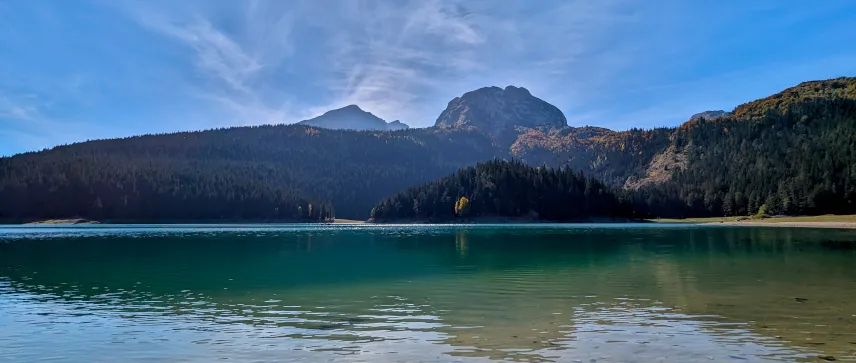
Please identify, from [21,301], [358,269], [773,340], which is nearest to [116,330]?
[21,301]

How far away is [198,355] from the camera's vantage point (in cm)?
1742

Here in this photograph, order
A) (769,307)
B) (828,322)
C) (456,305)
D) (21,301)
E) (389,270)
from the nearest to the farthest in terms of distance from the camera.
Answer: (828,322), (769,307), (456,305), (21,301), (389,270)

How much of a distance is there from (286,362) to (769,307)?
2040cm

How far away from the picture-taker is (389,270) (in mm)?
44812

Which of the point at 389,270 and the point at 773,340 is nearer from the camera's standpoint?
the point at 773,340

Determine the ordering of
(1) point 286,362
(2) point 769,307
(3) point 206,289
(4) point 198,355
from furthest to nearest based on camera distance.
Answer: (3) point 206,289
(2) point 769,307
(4) point 198,355
(1) point 286,362

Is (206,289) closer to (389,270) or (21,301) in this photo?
(21,301)

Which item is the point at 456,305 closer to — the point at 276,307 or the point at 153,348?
the point at 276,307

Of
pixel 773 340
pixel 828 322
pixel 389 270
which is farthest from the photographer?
pixel 389 270

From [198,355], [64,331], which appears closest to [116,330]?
[64,331]

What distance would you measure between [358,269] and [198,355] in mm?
28568

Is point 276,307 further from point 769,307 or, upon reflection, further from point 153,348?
point 769,307

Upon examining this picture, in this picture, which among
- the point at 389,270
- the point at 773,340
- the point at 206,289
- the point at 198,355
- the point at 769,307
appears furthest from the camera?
the point at 389,270

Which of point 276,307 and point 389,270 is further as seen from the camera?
point 389,270
